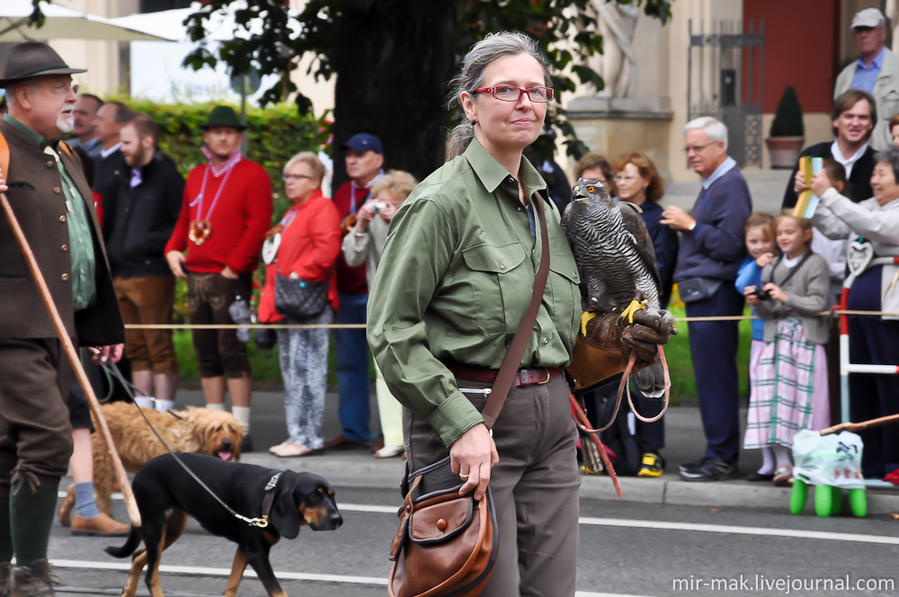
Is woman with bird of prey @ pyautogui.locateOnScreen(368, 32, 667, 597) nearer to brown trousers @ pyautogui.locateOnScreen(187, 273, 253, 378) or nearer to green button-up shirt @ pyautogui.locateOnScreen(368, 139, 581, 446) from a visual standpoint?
green button-up shirt @ pyautogui.locateOnScreen(368, 139, 581, 446)

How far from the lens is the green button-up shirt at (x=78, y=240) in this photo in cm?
552

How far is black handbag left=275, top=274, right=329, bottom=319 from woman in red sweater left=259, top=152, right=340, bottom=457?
5 centimetres

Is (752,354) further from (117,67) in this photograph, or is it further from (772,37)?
(117,67)

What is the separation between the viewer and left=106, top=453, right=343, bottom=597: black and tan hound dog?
215 inches

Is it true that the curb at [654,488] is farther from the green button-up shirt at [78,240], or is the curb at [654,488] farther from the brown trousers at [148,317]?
the green button-up shirt at [78,240]

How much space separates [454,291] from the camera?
3488 mm

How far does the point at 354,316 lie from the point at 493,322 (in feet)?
19.3

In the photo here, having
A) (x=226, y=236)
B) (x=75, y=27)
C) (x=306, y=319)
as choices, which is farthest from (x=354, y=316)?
(x=75, y=27)

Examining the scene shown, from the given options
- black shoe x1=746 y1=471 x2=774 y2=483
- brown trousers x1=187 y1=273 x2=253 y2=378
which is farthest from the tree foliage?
black shoe x1=746 y1=471 x2=774 y2=483

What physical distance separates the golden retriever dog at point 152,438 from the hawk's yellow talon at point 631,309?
3603 millimetres

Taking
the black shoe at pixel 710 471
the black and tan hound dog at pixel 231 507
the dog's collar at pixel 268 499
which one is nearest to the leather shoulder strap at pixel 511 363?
the black and tan hound dog at pixel 231 507

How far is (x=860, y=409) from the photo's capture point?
8219 millimetres

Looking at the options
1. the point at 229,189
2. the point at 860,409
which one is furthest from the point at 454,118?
the point at 860,409

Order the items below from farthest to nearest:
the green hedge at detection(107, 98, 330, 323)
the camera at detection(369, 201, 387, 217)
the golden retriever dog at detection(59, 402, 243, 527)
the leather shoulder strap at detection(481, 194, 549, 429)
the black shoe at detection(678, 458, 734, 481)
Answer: the green hedge at detection(107, 98, 330, 323) < the camera at detection(369, 201, 387, 217) < the black shoe at detection(678, 458, 734, 481) < the golden retriever dog at detection(59, 402, 243, 527) < the leather shoulder strap at detection(481, 194, 549, 429)
